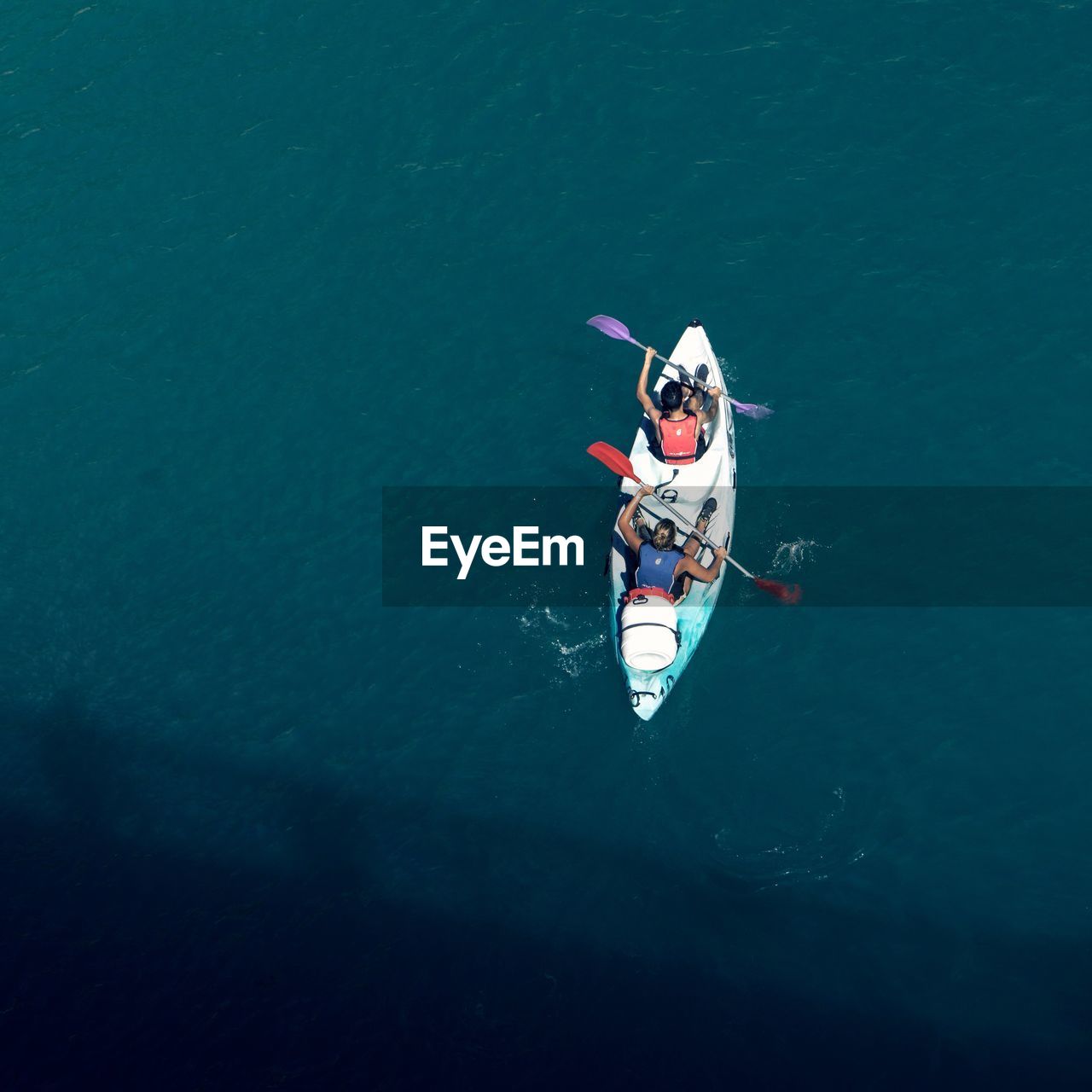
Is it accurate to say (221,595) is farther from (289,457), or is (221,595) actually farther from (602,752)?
(602,752)

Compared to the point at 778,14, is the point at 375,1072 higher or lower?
Result: lower

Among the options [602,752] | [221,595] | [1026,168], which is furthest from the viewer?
[1026,168]

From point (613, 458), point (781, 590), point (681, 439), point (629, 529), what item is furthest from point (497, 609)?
point (781, 590)

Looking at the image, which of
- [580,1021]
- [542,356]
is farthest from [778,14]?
[580,1021]

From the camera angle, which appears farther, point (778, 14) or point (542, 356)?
point (778, 14)

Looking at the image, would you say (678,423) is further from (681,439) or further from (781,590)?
(781,590)

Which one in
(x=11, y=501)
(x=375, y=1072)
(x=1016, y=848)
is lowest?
(x=375, y=1072)

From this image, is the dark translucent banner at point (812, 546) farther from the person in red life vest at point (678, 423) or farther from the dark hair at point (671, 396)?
the dark hair at point (671, 396)
